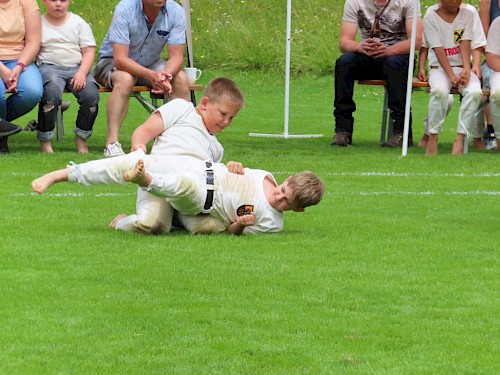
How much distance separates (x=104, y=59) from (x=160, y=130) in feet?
14.9

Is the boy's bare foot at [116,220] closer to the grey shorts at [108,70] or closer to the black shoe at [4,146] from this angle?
the black shoe at [4,146]

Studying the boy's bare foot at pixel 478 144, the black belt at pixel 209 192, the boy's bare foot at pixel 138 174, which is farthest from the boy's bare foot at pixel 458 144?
the boy's bare foot at pixel 138 174

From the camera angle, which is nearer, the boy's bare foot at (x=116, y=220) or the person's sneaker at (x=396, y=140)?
the boy's bare foot at (x=116, y=220)

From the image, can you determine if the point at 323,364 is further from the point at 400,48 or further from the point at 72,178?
the point at 400,48

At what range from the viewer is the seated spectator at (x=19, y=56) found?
11.5m

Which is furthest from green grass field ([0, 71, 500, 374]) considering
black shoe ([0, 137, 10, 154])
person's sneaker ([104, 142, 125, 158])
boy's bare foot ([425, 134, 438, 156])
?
boy's bare foot ([425, 134, 438, 156])

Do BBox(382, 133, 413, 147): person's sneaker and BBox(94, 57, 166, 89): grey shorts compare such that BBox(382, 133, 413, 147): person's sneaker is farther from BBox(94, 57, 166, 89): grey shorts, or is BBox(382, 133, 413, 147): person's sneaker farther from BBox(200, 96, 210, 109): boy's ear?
BBox(200, 96, 210, 109): boy's ear

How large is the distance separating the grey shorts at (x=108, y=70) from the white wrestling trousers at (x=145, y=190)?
4.57 m

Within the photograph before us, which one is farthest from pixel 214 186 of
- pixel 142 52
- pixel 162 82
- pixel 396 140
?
pixel 396 140

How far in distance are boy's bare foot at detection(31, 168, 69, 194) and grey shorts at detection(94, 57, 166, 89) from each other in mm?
4868

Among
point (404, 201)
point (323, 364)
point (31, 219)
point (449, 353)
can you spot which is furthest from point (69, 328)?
point (404, 201)

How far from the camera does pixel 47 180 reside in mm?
7242

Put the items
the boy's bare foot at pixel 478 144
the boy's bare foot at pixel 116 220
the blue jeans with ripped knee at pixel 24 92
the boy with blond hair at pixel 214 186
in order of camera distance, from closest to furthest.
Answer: the boy with blond hair at pixel 214 186
the boy's bare foot at pixel 116 220
the blue jeans with ripped knee at pixel 24 92
the boy's bare foot at pixel 478 144

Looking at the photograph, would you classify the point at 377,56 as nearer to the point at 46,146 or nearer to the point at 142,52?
the point at 142,52
